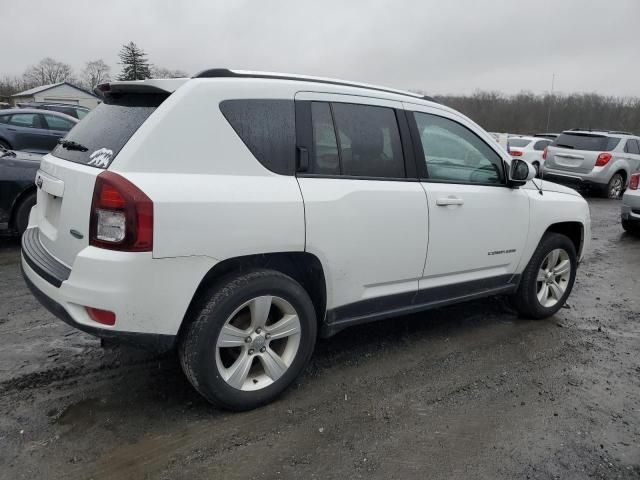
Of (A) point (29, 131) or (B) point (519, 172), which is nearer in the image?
(B) point (519, 172)

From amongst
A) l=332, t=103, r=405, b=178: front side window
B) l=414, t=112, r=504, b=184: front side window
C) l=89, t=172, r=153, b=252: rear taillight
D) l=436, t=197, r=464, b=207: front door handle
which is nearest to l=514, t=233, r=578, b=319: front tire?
l=414, t=112, r=504, b=184: front side window

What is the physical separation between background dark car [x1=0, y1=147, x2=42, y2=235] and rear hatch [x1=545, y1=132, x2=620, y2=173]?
12900 mm

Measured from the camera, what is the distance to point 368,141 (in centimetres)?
322

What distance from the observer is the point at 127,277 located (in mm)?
2365

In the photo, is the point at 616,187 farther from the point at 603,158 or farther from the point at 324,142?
the point at 324,142

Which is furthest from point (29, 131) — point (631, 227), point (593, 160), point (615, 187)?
point (615, 187)

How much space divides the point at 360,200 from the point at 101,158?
4.75ft

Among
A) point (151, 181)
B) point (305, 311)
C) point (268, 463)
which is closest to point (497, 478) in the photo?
point (268, 463)

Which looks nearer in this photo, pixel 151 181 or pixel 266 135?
pixel 151 181

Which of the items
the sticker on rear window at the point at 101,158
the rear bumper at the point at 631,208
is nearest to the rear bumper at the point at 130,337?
the sticker on rear window at the point at 101,158

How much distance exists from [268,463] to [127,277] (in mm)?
1139

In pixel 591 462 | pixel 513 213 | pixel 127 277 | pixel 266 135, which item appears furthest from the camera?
pixel 513 213

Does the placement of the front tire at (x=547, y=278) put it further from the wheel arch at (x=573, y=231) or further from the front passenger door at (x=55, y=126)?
the front passenger door at (x=55, y=126)

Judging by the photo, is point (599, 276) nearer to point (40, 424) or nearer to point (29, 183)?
point (40, 424)
